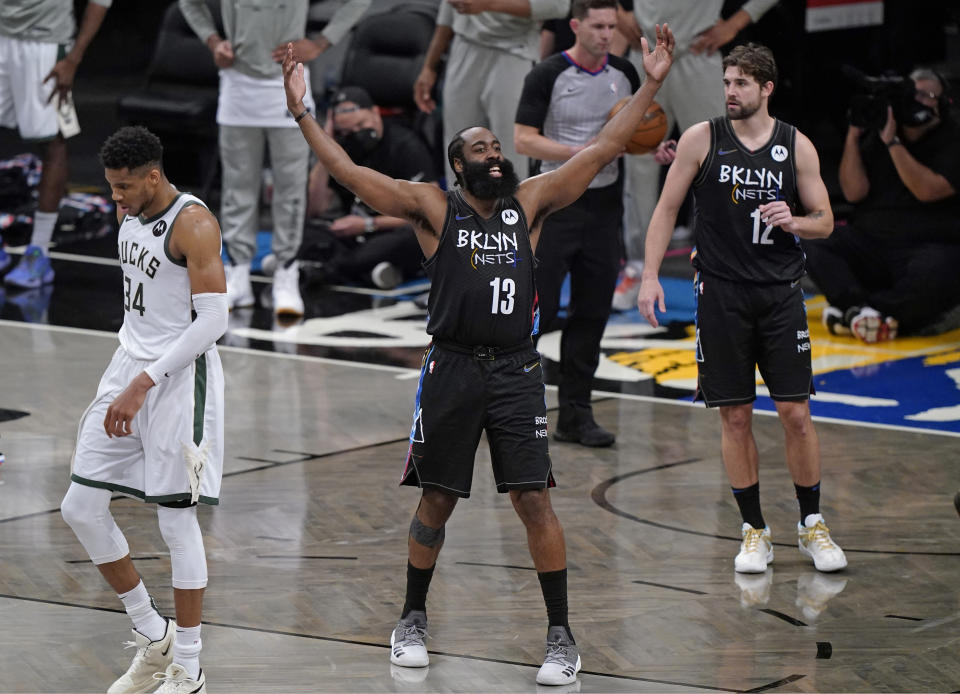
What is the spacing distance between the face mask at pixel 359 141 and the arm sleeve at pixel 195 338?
7.10 metres

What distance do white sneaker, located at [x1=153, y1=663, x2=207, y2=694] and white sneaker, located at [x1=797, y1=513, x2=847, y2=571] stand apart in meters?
2.62

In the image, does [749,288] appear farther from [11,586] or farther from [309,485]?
[11,586]

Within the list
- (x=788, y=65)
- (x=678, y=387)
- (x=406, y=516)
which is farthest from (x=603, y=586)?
(x=788, y=65)

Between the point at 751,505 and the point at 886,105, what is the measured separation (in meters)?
4.57

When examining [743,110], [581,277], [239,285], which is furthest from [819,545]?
[239,285]

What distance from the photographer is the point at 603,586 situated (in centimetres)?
629

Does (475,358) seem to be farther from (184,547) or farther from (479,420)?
(184,547)

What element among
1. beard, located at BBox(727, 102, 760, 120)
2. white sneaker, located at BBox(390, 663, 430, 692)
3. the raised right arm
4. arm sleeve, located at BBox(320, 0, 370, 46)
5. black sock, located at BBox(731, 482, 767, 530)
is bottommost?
white sneaker, located at BBox(390, 663, 430, 692)

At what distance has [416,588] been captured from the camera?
18.5ft

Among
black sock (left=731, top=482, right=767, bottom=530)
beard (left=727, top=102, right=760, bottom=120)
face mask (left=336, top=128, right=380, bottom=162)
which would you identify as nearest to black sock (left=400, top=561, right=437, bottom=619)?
black sock (left=731, top=482, right=767, bottom=530)

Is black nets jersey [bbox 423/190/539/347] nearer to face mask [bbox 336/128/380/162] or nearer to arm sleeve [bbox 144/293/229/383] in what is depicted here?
arm sleeve [bbox 144/293/229/383]

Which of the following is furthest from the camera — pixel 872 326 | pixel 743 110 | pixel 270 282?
pixel 270 282

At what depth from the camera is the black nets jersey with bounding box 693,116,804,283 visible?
648 centimetres

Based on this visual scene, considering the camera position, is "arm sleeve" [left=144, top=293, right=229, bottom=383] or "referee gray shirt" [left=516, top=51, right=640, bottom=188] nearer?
"arm sleeve" [left=144, top=293, right=229, bottom=383]
